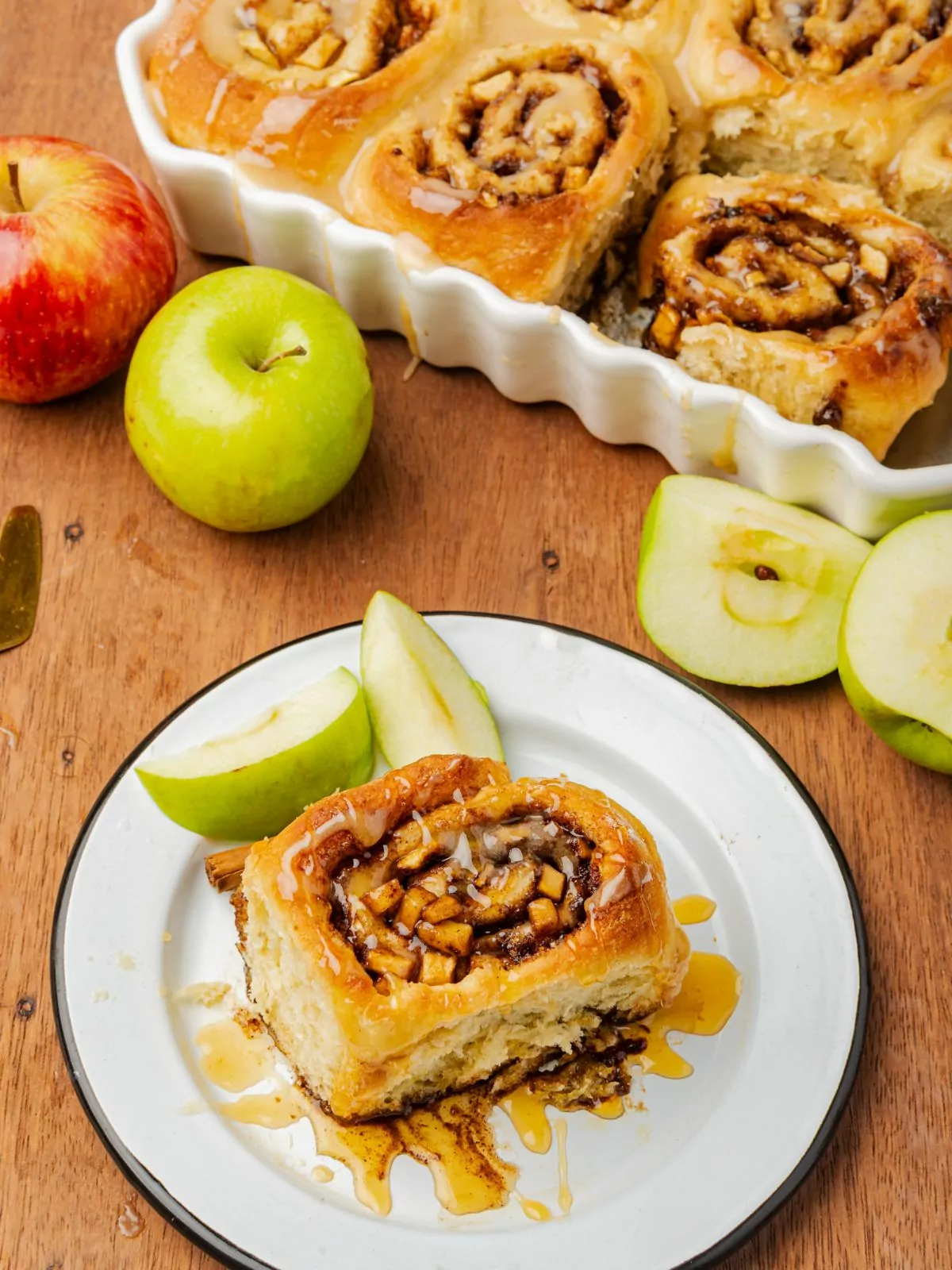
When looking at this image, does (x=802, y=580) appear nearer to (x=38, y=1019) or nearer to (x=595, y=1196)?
(x=595, y=1196)

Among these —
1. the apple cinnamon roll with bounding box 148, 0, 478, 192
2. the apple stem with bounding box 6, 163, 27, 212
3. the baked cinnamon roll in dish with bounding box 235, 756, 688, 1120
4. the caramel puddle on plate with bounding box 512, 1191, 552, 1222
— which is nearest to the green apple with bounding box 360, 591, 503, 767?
the baked cinnamon roll in dish with bounding box 235, 756, 688, 1120

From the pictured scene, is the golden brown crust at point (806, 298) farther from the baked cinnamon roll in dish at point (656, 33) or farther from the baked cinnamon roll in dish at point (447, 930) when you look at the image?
the baked cinnamon roll in dish at point (447, 930)

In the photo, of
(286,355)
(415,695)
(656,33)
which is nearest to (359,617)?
(415,695)

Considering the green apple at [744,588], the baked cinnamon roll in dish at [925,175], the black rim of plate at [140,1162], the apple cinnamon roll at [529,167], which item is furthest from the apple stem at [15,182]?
the baked cinnamon roll in dish at [925,175]

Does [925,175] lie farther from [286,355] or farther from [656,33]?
[286,355]

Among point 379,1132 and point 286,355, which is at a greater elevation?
point 286,355

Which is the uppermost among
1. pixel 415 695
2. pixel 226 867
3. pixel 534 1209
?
pixel 415 695
